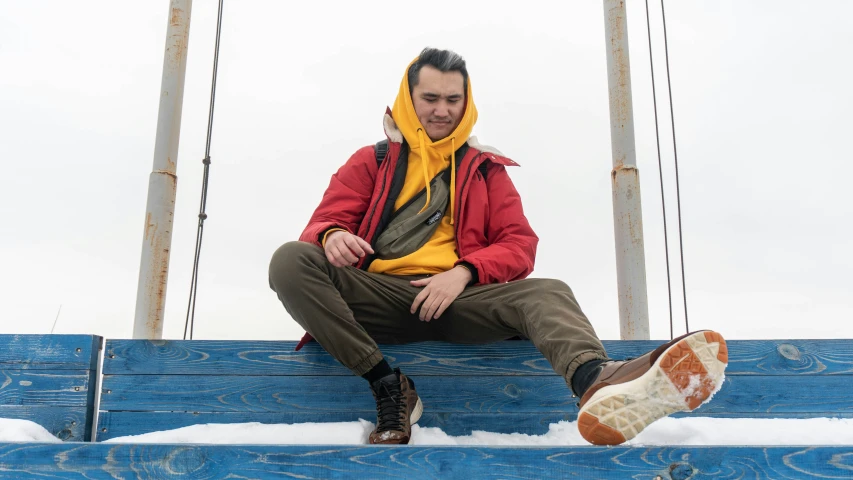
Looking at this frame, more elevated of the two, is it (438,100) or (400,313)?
(438,100)

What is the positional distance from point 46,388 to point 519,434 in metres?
1.44

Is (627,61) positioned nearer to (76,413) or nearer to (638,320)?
(638,320)

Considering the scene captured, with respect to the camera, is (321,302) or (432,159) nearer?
(321,302)

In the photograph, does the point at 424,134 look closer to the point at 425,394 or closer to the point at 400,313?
the point at 400,313

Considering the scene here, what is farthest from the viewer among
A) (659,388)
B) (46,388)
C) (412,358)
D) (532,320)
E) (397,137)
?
(397,137)

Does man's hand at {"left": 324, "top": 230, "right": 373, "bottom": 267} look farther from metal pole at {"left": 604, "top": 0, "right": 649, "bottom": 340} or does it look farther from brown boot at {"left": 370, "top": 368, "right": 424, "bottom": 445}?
metal pole at {"left": 604, "top": 0, "right": 649, "bottom": 340}

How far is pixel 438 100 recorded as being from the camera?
2.41m

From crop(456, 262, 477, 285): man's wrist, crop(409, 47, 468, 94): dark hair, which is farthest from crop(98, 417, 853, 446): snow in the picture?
crop(409, 47, 468, 94): dark hair

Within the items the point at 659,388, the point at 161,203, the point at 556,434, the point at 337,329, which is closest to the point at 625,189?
the point at 556,434

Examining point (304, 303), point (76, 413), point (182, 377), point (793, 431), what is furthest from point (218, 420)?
point (793, 431)

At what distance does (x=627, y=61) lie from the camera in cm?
327

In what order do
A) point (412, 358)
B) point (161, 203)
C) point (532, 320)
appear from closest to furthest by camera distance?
point (532, 320)
point (412, 358)
point (161, 203)

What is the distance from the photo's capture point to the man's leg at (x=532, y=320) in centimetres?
161

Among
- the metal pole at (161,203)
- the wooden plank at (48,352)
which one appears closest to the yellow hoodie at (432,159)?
the wooden plank at (48,352)
